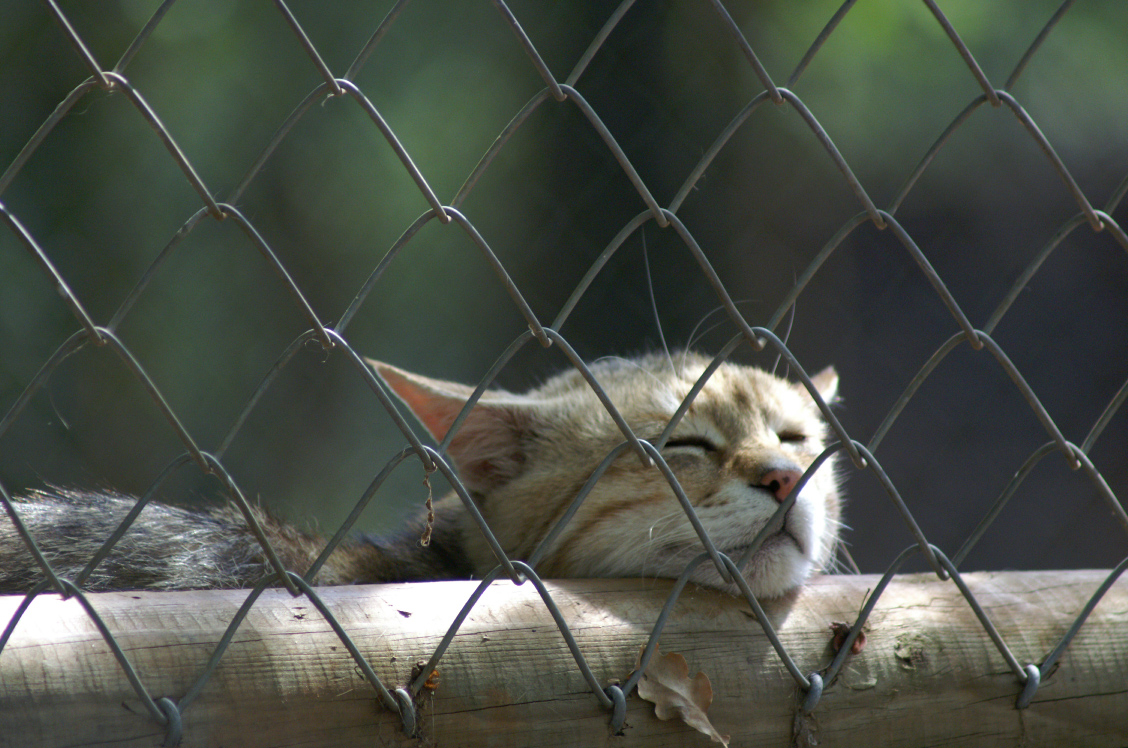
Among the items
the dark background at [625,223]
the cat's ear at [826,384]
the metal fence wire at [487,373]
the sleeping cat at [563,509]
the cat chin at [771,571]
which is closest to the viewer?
the metal fence wire at [487,373]

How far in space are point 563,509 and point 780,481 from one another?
22.3 inches

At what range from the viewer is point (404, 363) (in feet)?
18.5

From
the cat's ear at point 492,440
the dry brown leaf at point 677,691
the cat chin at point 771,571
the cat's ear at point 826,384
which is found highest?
the cat's ear at point 826,384

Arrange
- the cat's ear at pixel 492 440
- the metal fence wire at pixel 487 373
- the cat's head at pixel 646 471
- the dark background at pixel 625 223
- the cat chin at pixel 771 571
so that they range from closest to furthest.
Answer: the metal fence wire at pixel 487 373, the cat chin at pixel 771 571, the cat's head at pixel 646 471, the cat's ear at pixel 492 440, the dark background at pixel 625 223

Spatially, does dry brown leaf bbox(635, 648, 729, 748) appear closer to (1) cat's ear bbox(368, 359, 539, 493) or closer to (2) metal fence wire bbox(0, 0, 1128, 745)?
(2) metal fence wire bbox(0, 0, 1128, 745)

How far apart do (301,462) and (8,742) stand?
15.5ft

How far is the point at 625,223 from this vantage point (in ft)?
18.3

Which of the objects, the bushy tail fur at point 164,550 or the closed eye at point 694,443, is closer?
the bushy tail fur at point 164,550

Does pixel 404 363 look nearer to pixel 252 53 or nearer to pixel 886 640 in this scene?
pixel 252 53

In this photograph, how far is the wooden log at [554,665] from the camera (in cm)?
119

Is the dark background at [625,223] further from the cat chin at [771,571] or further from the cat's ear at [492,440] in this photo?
the cat chin at [771,571]

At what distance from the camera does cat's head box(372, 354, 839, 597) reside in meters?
2.10

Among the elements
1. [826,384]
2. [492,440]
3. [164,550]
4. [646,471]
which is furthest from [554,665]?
[826,384]

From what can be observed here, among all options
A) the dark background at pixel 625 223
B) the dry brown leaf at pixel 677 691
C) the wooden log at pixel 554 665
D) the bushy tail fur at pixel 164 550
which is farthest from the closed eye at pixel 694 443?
the dark background at pixel 625 223
